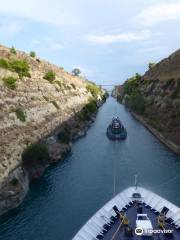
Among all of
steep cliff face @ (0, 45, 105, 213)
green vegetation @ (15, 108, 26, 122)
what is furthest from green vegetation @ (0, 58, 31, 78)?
green vegetation @ (15, 108, 26, 122)

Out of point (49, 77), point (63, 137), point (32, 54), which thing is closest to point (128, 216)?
point (63, 137)

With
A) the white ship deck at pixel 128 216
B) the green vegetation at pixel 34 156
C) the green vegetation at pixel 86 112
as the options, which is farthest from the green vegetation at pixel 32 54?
the white ship deck at pixel 128 216

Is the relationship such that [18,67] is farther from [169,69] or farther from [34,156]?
[169,69]

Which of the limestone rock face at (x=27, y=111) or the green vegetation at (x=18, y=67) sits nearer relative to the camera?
the limestone rock face at (x=27, y=111)

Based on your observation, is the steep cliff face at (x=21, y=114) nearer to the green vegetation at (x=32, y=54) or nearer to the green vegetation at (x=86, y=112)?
the green vegetation at (x=86, y=112)

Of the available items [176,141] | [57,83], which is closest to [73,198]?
[176,141]

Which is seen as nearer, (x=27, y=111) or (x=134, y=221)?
(x=134, y=221)
